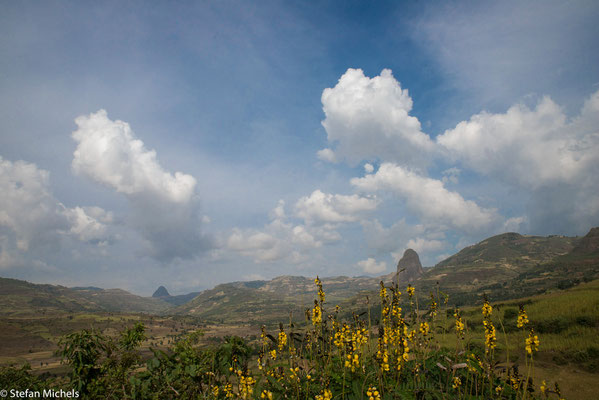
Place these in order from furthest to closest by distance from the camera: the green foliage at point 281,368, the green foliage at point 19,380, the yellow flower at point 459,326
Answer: the green foliage at point 19,380, the yellow flower at point 459,326, the green foliage at point 281,368

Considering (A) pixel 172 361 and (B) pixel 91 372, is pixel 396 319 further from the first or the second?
(B) pixel 91 372

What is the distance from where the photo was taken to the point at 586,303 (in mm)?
28391

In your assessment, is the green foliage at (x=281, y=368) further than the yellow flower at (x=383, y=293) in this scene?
No

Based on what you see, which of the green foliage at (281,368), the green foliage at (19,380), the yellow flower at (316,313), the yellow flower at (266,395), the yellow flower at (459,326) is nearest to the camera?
the yellow flower at (266,395)

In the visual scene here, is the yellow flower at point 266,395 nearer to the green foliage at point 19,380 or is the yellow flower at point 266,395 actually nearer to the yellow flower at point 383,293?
the yellow flower at point 383,293

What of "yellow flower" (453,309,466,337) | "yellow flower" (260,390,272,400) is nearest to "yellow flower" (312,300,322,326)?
"yellow flower" (260,390,272,400)

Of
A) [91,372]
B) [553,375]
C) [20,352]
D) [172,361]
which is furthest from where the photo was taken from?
[20,352]

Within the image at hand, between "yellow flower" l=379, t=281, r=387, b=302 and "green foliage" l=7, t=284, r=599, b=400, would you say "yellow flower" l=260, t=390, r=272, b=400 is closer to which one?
"green foliage" l=7, t=284, r=599, b=400

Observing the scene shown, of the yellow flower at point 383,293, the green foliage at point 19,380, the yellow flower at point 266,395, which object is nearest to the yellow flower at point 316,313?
the yellow flower at point 383,293

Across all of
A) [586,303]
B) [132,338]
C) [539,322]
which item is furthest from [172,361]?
[586,303]

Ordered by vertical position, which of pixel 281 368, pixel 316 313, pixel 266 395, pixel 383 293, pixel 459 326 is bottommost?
pixel 266 395

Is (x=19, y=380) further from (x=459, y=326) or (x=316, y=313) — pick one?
(x=459, y=326)

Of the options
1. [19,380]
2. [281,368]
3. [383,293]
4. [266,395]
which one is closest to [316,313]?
[281,368]

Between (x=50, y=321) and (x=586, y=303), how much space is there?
10372 inches
